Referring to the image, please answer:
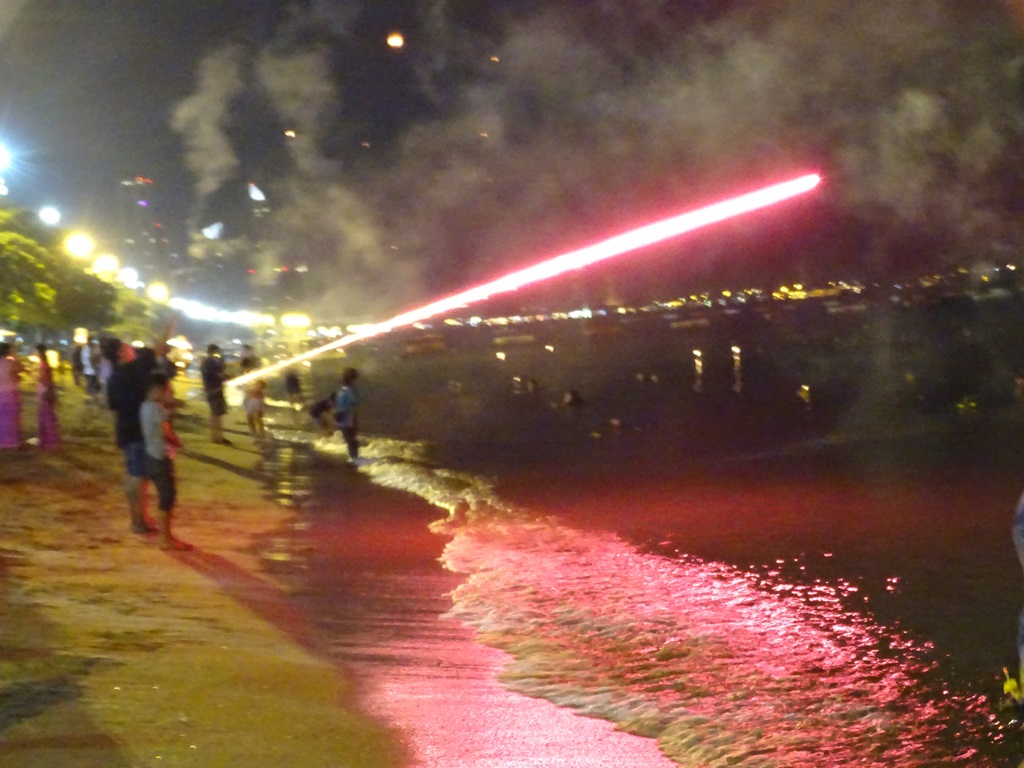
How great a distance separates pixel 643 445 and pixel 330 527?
16419mm

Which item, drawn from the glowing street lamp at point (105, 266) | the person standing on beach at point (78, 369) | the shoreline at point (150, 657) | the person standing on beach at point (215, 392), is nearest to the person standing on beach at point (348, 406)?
the person standing on beach at point (215, 392)

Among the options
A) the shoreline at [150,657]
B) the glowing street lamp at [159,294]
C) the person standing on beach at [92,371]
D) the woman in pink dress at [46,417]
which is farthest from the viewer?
the glowing street lamp at [159,294]

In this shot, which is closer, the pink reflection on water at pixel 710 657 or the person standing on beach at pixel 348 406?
the pink reflection on water at pixel 710 657

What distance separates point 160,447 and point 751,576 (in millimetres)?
5749

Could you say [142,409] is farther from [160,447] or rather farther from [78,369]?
[78,369]

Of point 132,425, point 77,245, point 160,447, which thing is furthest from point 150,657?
point 77,245

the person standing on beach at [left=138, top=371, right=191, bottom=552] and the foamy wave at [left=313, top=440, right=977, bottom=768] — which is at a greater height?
the person standing on beach at [left=138, top=371, right=191, bottom=552]

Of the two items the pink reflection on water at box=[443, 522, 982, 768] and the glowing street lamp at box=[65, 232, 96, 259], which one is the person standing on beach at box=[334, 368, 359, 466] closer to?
the pink reflection on water at box=[443, 522, 982, 768]

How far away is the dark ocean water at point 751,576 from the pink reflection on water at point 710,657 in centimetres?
2

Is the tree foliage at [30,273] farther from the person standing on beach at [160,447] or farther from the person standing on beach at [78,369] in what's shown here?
the person standing on beach at [160,447]

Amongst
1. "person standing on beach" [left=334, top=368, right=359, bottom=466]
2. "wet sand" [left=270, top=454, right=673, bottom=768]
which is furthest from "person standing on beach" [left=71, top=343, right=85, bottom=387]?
"wet sand" [left=270, top=454, right=673, bottom=768]

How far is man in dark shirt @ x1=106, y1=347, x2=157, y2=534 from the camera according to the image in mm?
10492

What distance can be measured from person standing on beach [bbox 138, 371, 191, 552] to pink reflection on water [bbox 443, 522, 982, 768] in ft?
8.95

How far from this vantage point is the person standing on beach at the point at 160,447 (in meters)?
10.1
